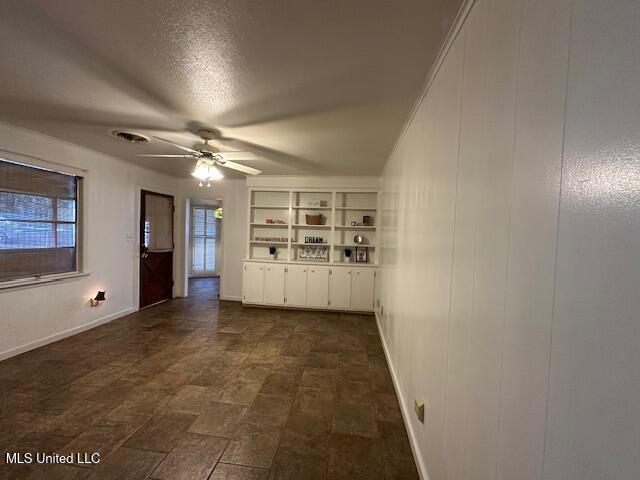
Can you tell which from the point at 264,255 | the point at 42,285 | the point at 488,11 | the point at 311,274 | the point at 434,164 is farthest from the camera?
the point at 264,255

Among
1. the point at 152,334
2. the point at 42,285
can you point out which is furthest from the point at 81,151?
the point at 152,334

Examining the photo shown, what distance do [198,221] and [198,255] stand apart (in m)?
1.03

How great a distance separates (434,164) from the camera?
168 centimetres

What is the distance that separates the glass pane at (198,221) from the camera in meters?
8.28

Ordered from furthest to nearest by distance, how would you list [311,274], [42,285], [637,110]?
1. [311,274]
2. [42,285]
3. [637,110]

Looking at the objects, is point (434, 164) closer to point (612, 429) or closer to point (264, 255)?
point (612, 429)

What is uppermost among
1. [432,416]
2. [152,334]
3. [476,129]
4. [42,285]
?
[476,129]

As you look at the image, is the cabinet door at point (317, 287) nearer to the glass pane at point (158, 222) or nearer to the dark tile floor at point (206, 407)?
the dark tile floor at point (206, 407)

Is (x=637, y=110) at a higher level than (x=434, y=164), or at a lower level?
lower

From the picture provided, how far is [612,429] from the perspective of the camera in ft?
1.63

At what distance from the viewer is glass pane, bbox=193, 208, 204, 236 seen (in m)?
8.28

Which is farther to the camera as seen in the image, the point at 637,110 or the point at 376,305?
the point at 376,305

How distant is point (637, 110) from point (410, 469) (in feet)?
6.83

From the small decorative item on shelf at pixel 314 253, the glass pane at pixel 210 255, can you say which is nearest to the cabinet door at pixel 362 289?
the small decorative item on shelf at pixel 314 253
